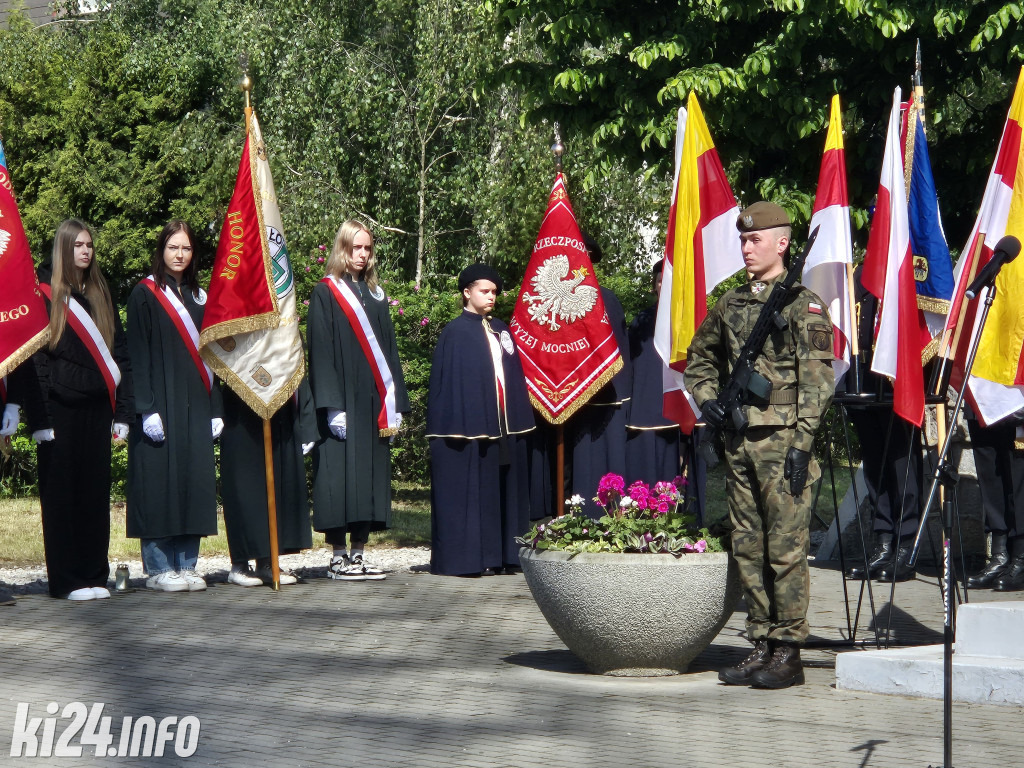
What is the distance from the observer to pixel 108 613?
8.27 metres

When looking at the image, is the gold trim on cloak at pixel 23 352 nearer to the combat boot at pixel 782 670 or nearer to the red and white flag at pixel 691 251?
the red and white flag at pixel 691 251

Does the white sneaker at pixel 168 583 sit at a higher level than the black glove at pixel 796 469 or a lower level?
lower

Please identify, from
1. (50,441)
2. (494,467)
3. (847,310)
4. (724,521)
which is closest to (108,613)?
(50,441)

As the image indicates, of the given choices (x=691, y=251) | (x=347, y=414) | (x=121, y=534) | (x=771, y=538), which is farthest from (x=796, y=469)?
(x=121, y=534)

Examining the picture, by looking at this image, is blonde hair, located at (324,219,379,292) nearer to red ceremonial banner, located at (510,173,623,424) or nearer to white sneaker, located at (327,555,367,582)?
red ceremonial banner, located at (510,173,623,424)

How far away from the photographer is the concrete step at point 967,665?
6066mm

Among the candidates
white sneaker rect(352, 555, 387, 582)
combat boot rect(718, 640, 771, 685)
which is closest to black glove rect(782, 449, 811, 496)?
combat boot rect(718, 640, 771, 685)

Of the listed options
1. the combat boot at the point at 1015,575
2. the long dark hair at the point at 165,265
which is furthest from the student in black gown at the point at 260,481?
the combat boot at the point at 1015,575

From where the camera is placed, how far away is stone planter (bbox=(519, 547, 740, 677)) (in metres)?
6.41

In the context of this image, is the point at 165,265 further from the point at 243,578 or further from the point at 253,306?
the point at 243,578

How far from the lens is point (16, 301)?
830 centimetres

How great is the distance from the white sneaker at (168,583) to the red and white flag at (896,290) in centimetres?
449

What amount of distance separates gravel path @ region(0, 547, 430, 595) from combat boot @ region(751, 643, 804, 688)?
4.36 metres

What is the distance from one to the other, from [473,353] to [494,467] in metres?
0.82
